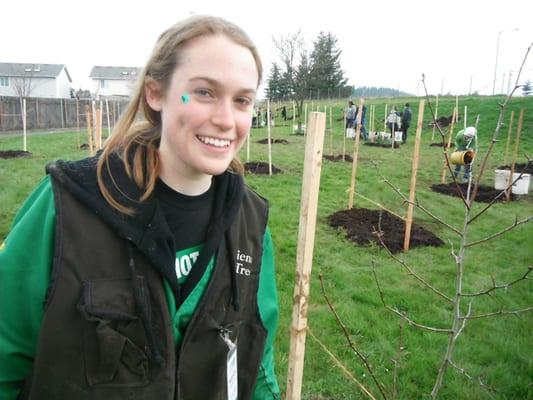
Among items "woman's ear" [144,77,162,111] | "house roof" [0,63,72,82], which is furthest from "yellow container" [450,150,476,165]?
"house roof" [0,63,72,82]

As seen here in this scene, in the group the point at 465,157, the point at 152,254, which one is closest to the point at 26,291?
the point at 152,254

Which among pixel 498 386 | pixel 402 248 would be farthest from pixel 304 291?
pixel 402 248

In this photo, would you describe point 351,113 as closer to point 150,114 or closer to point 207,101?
point 150,114

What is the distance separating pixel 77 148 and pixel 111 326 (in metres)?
15.4

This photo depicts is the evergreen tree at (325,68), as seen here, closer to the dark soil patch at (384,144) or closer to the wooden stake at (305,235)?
the dark soil patch at (384,144)

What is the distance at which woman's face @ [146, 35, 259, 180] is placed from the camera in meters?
1.30

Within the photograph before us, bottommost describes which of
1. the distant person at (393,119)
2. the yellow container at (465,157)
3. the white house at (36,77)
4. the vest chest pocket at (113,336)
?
the vest chest pocket at (113,336)

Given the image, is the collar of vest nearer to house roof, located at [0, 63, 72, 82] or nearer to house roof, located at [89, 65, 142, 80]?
house roof, located at [0, 63, 72, 82]

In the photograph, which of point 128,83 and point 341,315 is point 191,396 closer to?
point 128,83

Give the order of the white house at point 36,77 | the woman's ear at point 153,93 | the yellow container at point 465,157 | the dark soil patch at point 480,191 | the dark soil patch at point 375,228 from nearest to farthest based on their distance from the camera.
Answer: the woman's ear at point 153,93 < the yellow container at point 465,157 < the dark soil patch at point 375,228 < the dark soil patch at point 480,191 < the white house at point 36,77

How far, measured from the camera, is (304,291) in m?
1.54

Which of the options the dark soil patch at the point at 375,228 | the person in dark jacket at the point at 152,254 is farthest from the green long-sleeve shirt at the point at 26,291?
the dark soil patch at the point at 375,228

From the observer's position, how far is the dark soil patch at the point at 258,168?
10859mm

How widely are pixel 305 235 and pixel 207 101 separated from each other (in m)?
0.59
